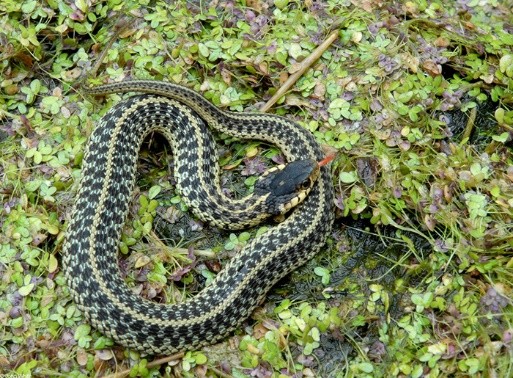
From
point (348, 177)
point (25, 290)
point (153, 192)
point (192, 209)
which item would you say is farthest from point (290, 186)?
point (25, 290)

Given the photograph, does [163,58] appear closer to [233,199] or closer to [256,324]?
[233,199]

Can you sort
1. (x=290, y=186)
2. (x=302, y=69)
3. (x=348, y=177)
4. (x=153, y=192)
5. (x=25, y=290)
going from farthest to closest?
(x=302, y=69)
(x=153, y=192)
(x=348, y=177)
(x=290, y=186)
(x=25, y=290)

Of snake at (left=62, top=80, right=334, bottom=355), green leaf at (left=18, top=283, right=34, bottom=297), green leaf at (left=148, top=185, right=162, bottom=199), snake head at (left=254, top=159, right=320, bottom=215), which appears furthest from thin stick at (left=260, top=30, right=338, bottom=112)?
green leaf at (left=18, top=283, right=34, bottom=297)

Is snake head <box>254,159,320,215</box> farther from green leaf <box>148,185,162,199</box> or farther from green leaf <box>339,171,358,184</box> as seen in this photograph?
green leaf <box>148,185,162,199</box>

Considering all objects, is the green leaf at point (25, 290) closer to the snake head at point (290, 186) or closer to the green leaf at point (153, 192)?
the green leaf at point (153, 192)

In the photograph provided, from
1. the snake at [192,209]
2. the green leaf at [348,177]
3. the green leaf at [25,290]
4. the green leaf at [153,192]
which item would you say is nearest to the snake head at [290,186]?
the snake at [192,209]

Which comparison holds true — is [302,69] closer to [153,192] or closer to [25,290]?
[153,192]
